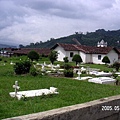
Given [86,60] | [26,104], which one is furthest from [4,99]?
[86,60]

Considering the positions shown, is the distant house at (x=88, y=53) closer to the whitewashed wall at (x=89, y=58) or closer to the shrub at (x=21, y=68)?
the whitewashed wall at (x=89, y=58)

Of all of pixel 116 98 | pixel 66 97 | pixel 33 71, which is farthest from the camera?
pixel 33 71

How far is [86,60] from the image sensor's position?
1610 inches

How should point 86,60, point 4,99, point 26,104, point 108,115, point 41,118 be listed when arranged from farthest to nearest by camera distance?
point 86,60
point 4,99
point 26,104
point 108,115
point 41,118

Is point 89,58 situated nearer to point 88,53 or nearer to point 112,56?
point 88,53

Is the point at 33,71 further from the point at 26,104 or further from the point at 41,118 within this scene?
the point at 41,118

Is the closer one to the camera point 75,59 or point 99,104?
point 99,104

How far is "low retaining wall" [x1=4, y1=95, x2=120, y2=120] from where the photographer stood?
3.69m

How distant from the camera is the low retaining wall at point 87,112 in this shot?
3689 millimetres

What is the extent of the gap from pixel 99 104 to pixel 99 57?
→ 3727 centimetres
